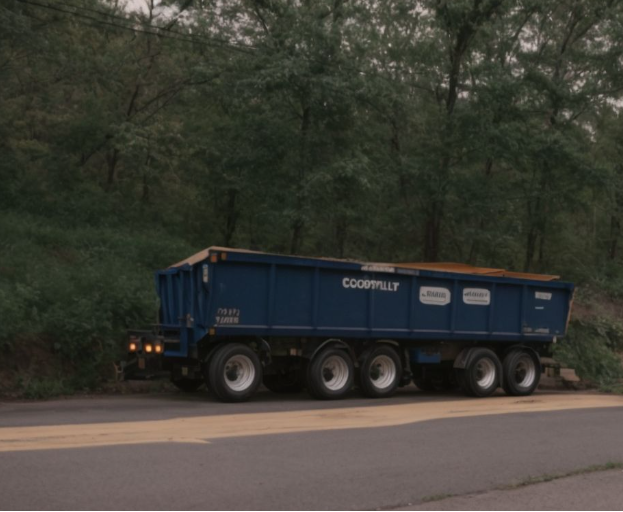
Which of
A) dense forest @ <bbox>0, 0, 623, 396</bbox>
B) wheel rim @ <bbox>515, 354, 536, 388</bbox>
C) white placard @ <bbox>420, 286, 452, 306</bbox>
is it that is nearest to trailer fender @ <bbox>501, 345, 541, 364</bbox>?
wheel rim @ <bbox>515, 354, 536, 388</bbox>

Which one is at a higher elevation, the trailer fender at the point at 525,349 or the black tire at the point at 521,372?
the trailer fender at the point at 525,349

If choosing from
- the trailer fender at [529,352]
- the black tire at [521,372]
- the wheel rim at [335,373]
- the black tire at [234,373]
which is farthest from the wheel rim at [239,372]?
the trailer fender at [529,352]

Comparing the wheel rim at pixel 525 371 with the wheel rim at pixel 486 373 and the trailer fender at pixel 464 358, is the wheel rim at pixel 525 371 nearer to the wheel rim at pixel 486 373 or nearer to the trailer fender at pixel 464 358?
the wheel rim at pixel 486 373

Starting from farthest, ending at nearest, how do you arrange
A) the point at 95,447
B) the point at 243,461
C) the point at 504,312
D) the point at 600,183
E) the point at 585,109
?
the point at 585,109
the point at 600,183
the point at 504,312
the point at 95,447
the point at 243,461

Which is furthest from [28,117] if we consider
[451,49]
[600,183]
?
[600,183]

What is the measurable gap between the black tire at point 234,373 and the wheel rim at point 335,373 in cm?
157

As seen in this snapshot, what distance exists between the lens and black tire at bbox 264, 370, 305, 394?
18.5 m

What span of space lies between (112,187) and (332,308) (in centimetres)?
1507

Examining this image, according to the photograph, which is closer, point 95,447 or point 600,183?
point 95,447

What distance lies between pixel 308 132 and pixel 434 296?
8516 millimetres

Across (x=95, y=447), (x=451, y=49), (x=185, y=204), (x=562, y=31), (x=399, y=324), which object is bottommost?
(x=95, y=447)

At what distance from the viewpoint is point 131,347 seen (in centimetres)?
1653

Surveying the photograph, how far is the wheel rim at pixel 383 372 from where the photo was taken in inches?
716

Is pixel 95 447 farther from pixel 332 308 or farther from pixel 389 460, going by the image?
pixel 332 308
